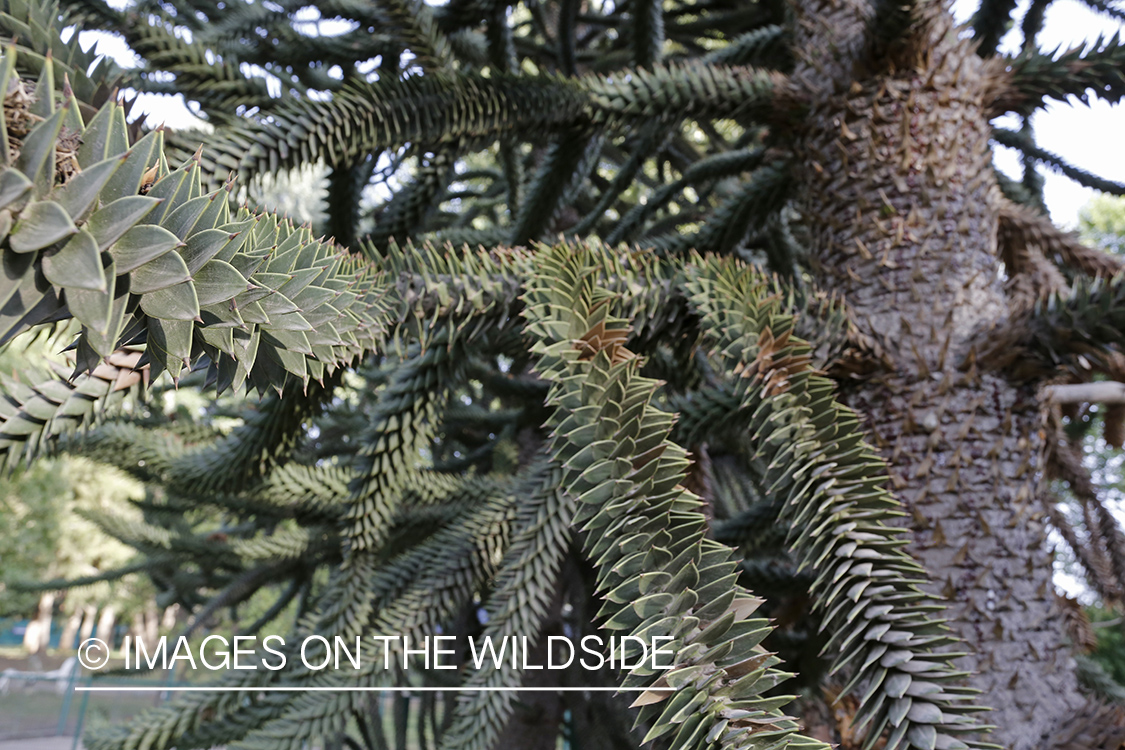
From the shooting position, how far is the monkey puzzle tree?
551 millimetres

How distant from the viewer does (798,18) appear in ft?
5.10

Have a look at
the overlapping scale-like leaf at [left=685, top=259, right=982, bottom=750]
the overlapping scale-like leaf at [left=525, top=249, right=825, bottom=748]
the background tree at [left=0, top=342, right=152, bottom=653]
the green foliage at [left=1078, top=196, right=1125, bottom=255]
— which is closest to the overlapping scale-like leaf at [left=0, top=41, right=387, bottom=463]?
the overlapping scale-like leaf at [left=525, top=249, right=825, bottom=748]

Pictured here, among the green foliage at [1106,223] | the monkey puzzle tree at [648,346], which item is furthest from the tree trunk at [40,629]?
the green foliage at [1106,223]

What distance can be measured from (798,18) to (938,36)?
0.33 m

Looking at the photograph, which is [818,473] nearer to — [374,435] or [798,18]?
[374,435]

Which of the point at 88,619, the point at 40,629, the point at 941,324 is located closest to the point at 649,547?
the point at 941,324

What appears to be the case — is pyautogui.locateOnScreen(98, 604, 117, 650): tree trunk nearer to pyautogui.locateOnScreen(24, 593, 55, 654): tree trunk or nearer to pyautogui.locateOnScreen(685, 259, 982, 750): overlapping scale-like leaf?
pyautogui.locateOnScreen(24, 593, 55, 654): tree trunk

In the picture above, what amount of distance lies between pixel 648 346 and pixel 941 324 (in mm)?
517

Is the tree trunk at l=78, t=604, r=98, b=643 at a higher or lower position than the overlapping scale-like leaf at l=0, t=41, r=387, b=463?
higher

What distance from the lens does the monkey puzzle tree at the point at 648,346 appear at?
1.81ft

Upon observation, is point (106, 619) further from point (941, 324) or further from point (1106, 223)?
point (1106, 223)

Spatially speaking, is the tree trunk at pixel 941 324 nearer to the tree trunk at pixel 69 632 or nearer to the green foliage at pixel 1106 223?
the green foliage at pixel 1106 223

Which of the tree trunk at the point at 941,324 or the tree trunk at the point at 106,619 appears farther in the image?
the tree trunk at the point at 106,619

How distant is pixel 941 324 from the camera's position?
3.85 ft
